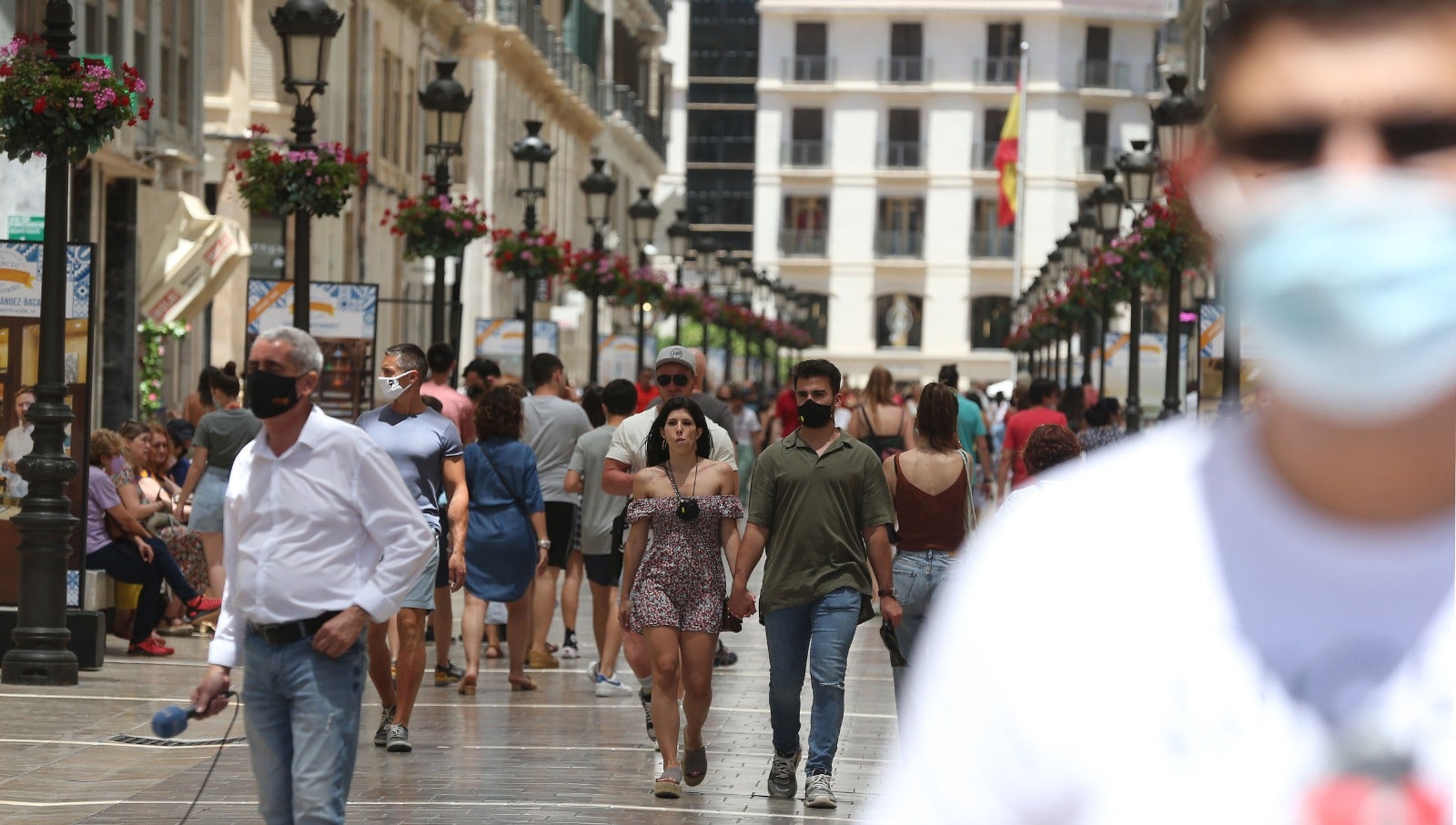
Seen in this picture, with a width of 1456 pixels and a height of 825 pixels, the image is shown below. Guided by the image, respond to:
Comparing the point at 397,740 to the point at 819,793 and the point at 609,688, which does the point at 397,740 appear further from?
the point at 609,688

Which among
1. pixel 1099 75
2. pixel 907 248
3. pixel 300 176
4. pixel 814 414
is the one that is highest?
pixel 1099 75

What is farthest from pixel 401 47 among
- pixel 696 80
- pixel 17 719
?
pixel 696 80

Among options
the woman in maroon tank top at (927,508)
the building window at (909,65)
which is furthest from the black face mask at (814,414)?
the building window at (909,65)

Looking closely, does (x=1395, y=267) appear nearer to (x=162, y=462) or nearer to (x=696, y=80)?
(x=162, y=462)

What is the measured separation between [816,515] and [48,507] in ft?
17.4

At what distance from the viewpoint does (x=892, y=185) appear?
9869 centimetres

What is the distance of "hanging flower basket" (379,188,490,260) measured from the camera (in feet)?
79.4

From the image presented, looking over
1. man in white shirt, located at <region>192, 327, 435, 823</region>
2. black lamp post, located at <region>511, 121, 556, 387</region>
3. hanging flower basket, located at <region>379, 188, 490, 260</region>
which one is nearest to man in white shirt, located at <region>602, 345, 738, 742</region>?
man in white shirt, located at <region>192, 327, 435, 823</region>

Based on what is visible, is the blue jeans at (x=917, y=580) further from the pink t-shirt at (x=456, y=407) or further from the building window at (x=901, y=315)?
the building window at (x=901, y=315)

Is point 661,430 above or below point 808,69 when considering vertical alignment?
below

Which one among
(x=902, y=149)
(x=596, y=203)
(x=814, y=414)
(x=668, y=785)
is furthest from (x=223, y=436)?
(x=902, y=149)

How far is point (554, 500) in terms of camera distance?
15.2 m

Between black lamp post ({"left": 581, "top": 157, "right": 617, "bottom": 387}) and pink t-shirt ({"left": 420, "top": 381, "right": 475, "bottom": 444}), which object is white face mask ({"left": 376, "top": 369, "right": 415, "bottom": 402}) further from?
black lamp post ({"left": 581, "top": 157, "right": 617, "bottom": 387})

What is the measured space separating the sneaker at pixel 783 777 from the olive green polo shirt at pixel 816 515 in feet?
2.09
